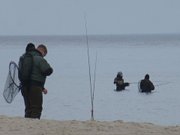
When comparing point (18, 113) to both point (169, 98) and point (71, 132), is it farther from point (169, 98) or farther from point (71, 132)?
point (71, 132)

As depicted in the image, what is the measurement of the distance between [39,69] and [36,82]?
0.25 meters

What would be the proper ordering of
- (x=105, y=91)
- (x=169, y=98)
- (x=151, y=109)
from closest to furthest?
1. (x=151, y=109)
2. (x=169, y=98)
3. (x=105, y=91)

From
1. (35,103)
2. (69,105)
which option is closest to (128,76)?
(69,105)

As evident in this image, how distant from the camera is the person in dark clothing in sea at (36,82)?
458 inches

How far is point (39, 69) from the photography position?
11.7m

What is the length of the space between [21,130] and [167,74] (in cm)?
3395

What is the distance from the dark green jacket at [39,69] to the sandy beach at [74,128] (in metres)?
0.69

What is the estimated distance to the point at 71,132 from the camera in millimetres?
10438

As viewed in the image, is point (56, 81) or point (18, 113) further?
point (56, 81)

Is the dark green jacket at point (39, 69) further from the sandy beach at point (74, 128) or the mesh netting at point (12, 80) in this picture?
the sandy beach at point (74, 128)

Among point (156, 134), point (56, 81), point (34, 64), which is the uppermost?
point (56, 81)

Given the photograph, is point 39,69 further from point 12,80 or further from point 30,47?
point 12,80

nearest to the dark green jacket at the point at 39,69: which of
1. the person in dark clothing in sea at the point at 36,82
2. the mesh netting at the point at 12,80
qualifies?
the person in dark clothing in sea at the point at 36,82

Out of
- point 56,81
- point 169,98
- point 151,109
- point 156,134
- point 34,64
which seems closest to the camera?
point 156,134
